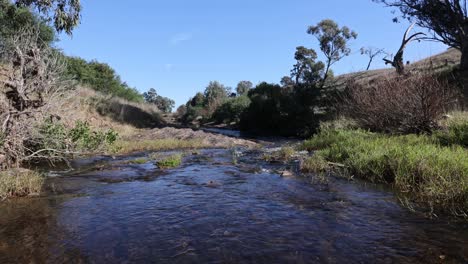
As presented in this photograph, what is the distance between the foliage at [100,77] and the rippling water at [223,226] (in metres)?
40.3

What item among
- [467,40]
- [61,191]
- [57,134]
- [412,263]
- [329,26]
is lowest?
[412,263]

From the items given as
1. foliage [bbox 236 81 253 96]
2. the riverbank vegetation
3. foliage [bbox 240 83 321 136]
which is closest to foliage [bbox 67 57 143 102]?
foliage [bbox 240 83 321 136]

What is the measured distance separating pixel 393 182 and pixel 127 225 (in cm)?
694

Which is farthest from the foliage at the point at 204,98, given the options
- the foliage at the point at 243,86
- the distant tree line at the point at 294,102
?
the foliage at the point at 243,86

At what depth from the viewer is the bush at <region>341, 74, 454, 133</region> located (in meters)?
15.4

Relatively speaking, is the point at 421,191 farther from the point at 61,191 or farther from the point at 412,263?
the point at 61,191

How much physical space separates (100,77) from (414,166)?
173ft

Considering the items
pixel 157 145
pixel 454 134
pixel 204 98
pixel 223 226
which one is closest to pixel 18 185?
pixel 223 226

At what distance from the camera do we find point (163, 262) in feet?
17.4

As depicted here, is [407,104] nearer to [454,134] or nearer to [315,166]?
[454,134]

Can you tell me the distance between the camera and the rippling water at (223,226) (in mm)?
5504

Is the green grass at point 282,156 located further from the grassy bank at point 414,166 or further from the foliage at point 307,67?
the foliage at point 307,67

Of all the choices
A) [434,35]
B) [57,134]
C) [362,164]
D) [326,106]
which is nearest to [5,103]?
[57,134]

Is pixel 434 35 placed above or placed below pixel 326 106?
above
